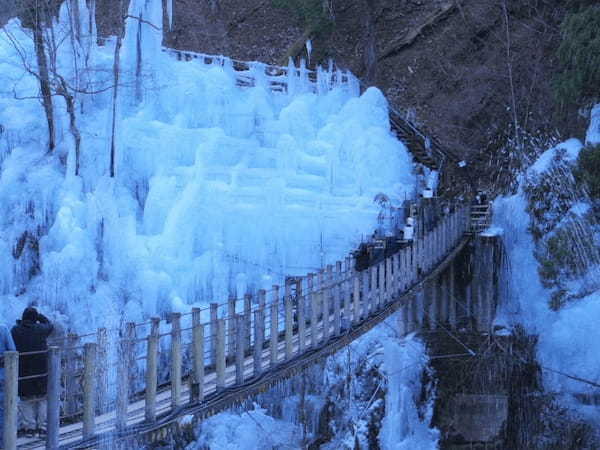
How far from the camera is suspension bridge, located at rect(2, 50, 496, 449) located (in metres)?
8.10

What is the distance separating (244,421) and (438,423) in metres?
3.50

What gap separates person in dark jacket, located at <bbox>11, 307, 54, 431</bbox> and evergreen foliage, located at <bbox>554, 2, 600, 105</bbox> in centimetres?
1189

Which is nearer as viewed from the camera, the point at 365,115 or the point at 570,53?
the point at 570,53

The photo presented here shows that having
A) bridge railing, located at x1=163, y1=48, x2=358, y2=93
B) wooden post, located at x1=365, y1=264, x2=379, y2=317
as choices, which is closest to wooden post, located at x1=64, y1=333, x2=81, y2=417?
wooden post, located at x1=365, y1=264, x2=379, y2=317

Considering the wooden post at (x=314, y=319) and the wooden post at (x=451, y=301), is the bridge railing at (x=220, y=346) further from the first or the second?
the wooden post at (x=451, y=301)

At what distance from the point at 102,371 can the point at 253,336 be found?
2.48 m

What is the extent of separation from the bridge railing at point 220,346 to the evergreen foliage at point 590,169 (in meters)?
2.38

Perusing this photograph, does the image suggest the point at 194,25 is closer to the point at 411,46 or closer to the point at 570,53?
the point at 411,46

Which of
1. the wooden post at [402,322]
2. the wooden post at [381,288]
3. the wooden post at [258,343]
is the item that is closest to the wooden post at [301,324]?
the wooden post at [258,343]

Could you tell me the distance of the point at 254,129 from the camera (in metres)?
19.9

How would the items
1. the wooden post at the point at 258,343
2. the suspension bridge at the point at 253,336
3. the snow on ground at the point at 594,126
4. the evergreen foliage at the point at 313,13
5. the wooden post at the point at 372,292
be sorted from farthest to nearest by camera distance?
the evergreen foliage at the point at 313,13 → the snow on ground at the point at 594,126 → the wooden post at the point at 372,292 → the wooden post at the point at 258,343 → the suspension bridge at the point at 253,336

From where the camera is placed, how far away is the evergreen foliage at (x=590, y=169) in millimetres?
16547

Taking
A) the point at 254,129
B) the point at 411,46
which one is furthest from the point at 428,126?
the point at 254,129

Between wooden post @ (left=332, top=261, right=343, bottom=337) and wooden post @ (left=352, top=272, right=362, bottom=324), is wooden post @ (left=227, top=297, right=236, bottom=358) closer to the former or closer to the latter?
wooden post @ (left=332, top=261, right=343, bottom=337)
